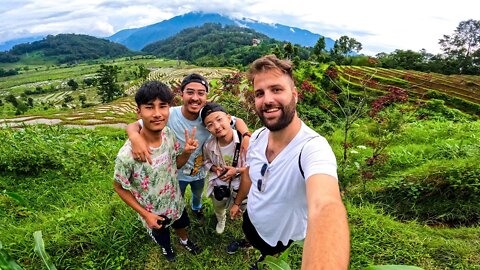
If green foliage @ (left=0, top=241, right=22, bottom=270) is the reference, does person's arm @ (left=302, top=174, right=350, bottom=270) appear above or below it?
above

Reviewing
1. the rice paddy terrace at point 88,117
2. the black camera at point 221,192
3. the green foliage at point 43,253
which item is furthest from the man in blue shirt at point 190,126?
the rice paddy terrace at point 88,117

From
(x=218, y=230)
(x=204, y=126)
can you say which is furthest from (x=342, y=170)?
(x=204, y=126)

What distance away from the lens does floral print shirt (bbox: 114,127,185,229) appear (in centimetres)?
231

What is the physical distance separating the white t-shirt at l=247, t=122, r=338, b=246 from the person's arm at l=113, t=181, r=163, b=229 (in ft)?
2.71

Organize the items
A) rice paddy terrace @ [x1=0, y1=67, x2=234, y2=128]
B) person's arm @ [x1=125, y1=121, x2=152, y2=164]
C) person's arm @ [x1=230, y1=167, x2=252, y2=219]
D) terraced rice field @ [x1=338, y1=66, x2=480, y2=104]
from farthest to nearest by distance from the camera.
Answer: terraced rice field @ [x1=338, y1=66, x2=480, y2=104]
rice paddy terrace @ [x1=0, y1=67, x2=234, y2=128]
person's arm @ [x1=230, y1=167, x2=252, y2=219]
person's arm @ [x1=125, y1=121, x2=152, y2=164]

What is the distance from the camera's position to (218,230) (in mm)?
3348

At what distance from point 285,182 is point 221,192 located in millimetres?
1267

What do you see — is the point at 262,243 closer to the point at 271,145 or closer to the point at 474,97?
the point at 271,145

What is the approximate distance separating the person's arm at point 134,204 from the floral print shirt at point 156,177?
2.2 inches

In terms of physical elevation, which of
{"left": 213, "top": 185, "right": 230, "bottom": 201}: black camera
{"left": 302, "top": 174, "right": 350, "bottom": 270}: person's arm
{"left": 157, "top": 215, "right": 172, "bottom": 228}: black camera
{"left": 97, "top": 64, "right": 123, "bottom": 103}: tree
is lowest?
{"left": 97, "top": 64, "right": 123, "bottom": 103}: tree

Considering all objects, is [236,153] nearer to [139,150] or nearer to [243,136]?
[243,136]

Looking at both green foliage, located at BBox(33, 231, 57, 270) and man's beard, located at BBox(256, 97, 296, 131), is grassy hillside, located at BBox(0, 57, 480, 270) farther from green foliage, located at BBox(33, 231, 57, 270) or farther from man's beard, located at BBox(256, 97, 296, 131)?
man's beard, located at BBox(256, 97, 296, 131)

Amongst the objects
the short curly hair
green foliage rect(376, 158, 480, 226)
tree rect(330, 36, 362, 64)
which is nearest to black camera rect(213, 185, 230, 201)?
the short curly hair

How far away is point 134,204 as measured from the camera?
7.88ft
